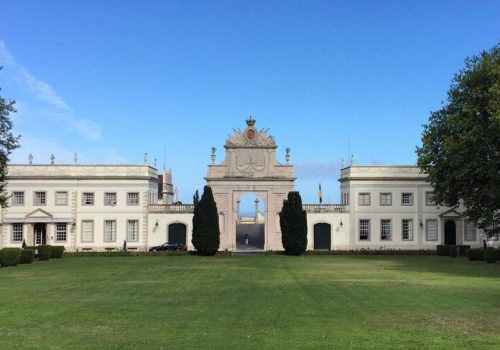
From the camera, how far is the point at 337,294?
19969mm

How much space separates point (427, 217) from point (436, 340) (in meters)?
52.3

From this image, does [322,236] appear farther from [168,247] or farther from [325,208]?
[168,247]

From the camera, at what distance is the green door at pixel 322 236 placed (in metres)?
62.2

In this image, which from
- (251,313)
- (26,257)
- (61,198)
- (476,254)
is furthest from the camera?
(61,198)

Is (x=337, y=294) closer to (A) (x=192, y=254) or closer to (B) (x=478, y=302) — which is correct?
(B) (x=478, y=302)

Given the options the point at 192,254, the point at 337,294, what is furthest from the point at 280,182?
the point at 337,294

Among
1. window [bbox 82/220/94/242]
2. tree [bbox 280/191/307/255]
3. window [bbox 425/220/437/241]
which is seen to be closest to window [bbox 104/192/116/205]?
window [bbox 82/220/94/242]

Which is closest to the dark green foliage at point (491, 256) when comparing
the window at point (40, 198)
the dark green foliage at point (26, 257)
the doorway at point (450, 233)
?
the doorway at point (450, 233)

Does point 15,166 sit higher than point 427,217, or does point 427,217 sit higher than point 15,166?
point 15,166

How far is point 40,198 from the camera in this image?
61188 millimetres

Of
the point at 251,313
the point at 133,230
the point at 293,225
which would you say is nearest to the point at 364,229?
the point at 293,225

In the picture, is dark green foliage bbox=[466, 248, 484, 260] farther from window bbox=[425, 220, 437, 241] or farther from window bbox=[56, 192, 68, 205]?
window bbox=[56, 192, 68, 205]

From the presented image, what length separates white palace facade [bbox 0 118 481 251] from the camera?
2406 inches

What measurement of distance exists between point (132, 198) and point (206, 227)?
442 inches
